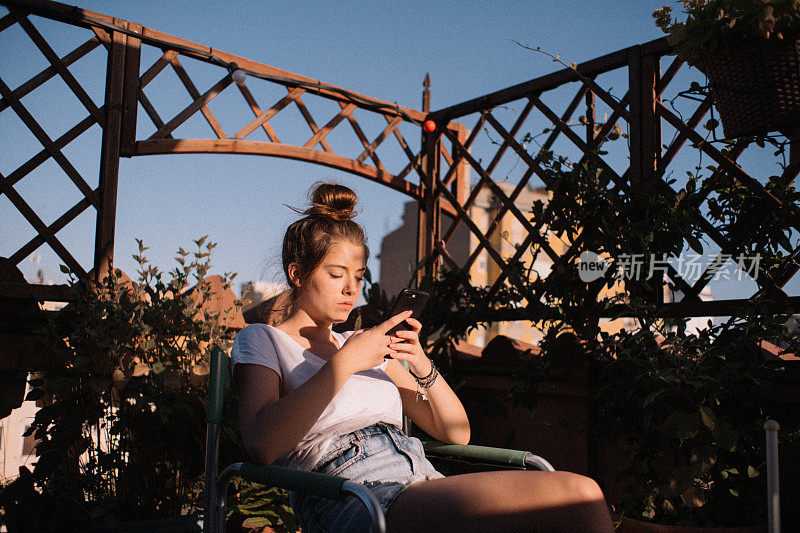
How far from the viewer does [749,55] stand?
1.80 meters

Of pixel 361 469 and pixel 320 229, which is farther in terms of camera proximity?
pixel 320 229

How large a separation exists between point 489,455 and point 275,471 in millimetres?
566

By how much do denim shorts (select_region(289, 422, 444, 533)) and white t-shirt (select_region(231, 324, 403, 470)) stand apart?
28 millimetres

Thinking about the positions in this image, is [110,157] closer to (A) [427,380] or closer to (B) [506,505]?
(A) [427,380]

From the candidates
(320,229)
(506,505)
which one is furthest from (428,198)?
(506,505)

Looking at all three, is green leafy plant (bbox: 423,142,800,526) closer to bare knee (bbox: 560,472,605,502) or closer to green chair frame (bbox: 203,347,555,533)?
green chair frame (bbox: 203,347,555,533)

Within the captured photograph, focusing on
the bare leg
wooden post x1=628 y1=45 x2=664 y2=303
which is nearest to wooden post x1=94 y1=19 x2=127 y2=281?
the bare leg

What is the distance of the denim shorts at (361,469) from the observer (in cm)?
119

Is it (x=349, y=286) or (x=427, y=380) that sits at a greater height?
(x=349, y=286)

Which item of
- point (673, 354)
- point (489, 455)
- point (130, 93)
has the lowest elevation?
point (489, 455)

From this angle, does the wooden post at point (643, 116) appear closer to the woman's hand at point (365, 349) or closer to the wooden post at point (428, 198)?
Result: the wooden post at point (428, 198)

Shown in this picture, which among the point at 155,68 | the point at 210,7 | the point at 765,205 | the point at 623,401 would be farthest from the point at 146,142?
the point at 765,205

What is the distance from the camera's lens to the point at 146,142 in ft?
8.91

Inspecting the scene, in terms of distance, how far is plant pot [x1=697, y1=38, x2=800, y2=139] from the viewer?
1774mm
